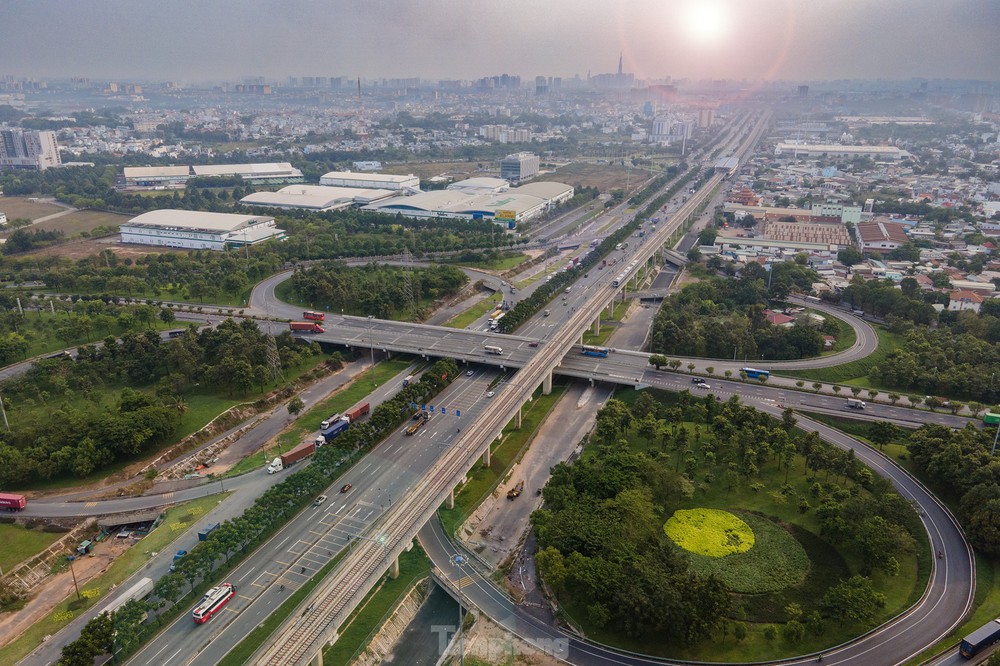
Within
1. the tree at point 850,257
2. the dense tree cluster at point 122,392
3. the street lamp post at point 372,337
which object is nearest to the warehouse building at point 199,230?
the street lamp post at point 372,337

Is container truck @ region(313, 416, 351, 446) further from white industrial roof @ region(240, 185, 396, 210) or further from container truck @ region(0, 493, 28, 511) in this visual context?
white industrial roof @ region(240, 185, 396, 210)

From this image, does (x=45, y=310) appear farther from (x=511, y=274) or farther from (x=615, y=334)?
(x=615, y=334)

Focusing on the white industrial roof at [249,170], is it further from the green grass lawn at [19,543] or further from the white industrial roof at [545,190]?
the green grass lawn at [19,543]

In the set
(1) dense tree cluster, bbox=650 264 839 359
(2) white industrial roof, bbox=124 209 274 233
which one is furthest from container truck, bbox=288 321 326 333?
(2) white industrial roof, bbox=124 209 274 233

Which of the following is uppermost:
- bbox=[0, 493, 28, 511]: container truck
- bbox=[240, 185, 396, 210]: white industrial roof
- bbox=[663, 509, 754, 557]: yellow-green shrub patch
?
bbox=[240, 185, 396, 210]: white industrial roof

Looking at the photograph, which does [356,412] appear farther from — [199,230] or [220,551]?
[199,230]

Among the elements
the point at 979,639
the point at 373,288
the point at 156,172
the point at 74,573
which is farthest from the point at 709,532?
the point at 156,172
